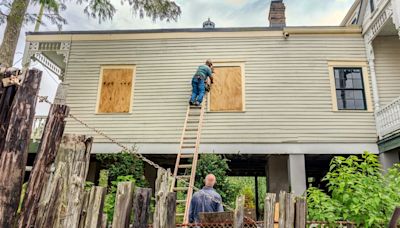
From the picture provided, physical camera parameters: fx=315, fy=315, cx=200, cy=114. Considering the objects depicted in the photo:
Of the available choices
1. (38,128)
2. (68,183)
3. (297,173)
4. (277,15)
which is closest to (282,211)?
(68,183)

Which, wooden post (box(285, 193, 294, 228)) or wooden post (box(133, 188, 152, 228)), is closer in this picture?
wooden post (box(133, 188, 152, 228))

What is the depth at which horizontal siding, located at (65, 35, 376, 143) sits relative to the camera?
31.4 feet

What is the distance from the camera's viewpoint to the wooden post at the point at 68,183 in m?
2.45

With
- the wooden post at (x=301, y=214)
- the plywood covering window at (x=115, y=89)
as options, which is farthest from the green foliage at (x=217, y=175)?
the wooden post at (x=301, y=214)

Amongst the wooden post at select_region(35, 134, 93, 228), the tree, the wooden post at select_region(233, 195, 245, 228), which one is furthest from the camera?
the tree

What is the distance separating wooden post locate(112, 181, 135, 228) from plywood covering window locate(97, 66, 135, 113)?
24.6ft

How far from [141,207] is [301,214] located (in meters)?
1.43

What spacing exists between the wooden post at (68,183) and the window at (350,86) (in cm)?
866

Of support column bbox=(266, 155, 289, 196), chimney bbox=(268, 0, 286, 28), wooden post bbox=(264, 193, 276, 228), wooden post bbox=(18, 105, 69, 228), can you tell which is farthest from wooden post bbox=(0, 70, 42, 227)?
chimney bbox=(268, 0, 286, 28)

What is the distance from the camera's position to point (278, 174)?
1070 cm

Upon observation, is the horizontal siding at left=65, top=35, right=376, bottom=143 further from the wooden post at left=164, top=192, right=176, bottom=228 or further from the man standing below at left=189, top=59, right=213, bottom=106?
the wooden post at left=164, top=192, right=176, bottom=228

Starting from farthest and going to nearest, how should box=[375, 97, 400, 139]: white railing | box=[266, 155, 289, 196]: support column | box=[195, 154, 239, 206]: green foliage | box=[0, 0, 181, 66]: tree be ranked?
1. box=[266, 155, 289, 196]: support column
2. box=[0, 0, 181, 66]: tree
3. box=[195, 154, 239, 206]: green foliage
4. box=[375, 97, 400, 139]: white railing

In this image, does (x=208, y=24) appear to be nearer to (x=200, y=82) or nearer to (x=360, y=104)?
(x=200, y=82)

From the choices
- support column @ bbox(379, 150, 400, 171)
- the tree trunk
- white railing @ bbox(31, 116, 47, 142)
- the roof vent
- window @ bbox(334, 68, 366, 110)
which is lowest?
support column @ bbox(379, 150, 400, 171)
